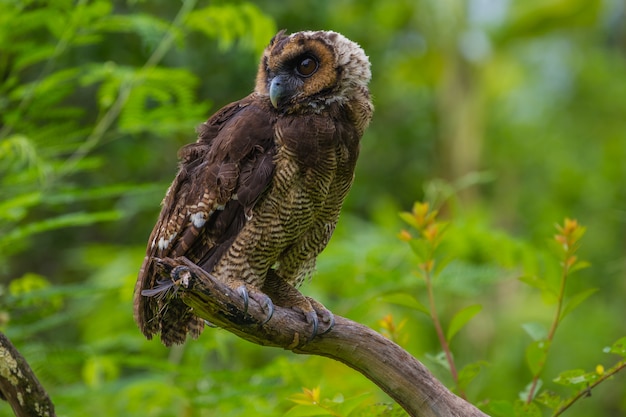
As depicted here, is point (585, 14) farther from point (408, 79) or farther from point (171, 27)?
point (171, 27)

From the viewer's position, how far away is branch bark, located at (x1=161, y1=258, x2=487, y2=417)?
2.69 metres

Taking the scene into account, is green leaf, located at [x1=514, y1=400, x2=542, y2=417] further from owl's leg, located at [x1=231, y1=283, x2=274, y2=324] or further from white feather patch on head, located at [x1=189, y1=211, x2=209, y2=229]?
white feather patch on head, located at [x1=189, y1=211, x2=209, y2=229]

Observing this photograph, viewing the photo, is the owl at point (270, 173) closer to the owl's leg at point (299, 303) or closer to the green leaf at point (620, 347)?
the owl's leg at point (299, 303)

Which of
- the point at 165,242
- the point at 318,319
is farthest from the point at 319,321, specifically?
the point at 165,242

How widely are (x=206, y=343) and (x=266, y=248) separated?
1.29 m

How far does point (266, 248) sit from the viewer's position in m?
3.21

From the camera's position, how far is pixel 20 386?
2.82m

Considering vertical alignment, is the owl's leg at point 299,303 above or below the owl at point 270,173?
below

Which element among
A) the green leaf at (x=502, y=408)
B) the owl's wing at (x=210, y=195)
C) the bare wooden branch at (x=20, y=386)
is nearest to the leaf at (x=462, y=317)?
the green leaf at (x=502, y=408)

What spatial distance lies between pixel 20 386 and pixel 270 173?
3.76 feet

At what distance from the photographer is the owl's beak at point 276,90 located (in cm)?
313

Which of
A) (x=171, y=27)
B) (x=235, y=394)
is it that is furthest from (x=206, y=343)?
(x=171, y=27)

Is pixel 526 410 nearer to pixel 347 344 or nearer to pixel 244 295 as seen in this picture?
pixel 347 344

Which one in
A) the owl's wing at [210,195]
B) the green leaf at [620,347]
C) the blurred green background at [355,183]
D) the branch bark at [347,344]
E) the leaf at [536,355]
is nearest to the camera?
the green leaf at [620,347]
